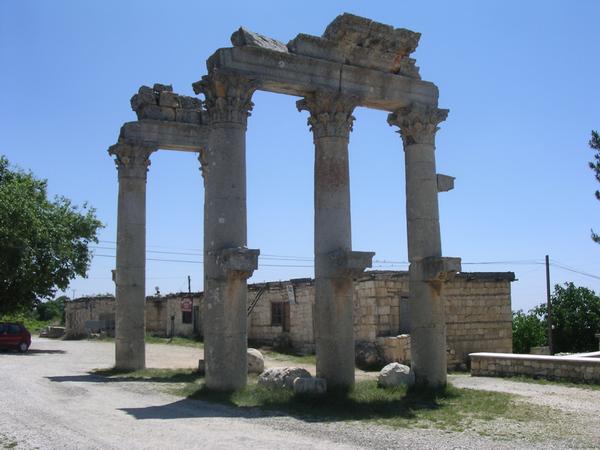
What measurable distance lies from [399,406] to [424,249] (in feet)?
14.3

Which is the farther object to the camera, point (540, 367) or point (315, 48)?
point (540, 367)

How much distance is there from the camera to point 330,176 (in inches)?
593

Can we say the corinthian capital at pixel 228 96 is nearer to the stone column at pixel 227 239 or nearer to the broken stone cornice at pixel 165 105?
the stone column at pixel 227 239

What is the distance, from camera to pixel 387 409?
12.6m

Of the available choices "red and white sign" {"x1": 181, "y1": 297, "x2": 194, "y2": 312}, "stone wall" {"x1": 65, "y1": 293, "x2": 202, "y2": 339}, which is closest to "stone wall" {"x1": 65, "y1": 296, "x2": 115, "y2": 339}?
"stone wall" {"x1": 65, "y1": 293, "x2": 202, "y2": 339}

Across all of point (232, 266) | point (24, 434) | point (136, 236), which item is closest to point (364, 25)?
point (232, 266)

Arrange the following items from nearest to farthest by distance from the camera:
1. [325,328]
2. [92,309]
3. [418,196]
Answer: [325,328] → [418,196] → [92,309]

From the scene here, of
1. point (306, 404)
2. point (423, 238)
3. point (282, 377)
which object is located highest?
point (423, 238)

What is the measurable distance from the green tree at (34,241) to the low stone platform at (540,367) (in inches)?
779

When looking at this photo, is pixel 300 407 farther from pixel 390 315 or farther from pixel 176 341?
pixel 176 341

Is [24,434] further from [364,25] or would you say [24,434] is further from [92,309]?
[92,309]

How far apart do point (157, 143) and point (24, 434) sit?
12.3 meters

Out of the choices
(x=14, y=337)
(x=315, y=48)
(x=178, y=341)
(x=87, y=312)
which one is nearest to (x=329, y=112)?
(x=315, y=48)

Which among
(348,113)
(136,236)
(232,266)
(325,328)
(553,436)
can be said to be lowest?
(553,436)
